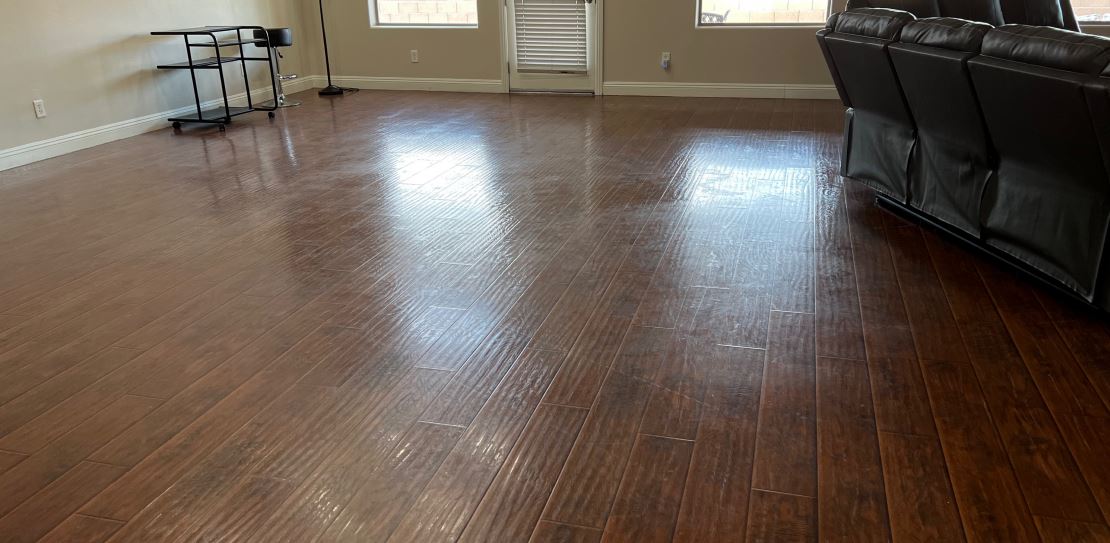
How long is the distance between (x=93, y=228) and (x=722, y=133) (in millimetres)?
4039

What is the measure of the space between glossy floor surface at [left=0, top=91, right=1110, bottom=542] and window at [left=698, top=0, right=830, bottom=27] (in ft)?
10.5

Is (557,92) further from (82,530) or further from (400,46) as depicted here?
(82,530)

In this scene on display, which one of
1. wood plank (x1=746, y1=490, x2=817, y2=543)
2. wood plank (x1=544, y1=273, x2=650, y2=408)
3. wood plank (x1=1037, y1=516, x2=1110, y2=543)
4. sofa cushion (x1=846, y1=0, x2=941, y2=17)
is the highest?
sofa cushion (x1=846, y1=0, x2=941, y2=17)

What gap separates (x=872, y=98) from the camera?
3.69 meters

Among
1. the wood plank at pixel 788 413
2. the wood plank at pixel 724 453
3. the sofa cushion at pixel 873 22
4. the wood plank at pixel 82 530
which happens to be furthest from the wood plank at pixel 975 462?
the wood plank at pixel 82 530

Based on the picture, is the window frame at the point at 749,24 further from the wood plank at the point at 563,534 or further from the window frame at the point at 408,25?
the wood plank at the point at 563,534

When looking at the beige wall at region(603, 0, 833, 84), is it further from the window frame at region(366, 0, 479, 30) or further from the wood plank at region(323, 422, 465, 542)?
the wood plank at region(323, 422, 465, 542)

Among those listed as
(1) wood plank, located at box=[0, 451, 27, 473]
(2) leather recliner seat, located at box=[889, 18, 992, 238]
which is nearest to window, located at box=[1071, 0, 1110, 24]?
(2) leather recliner seat, located at box=[889, 18, 992, 238]

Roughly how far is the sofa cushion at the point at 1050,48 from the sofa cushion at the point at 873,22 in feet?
1.91

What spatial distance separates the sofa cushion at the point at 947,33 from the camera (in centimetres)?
281

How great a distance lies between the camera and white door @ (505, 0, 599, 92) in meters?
7.33

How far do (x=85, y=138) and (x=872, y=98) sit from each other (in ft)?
16.7

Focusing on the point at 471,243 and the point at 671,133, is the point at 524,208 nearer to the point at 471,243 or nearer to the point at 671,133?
the point at 471,243

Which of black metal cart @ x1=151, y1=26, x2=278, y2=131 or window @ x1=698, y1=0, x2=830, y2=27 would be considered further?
window @ x1=698, y1=0, x2=830, y2=27
